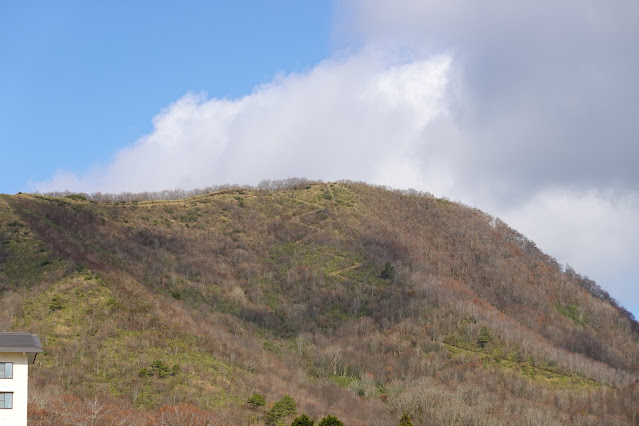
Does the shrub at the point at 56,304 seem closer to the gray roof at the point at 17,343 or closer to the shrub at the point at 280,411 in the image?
A: the shrub at the point at 280,411

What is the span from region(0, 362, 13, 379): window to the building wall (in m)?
0.17

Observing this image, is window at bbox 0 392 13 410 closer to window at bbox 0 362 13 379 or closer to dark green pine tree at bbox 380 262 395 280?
window at bbox 0 362 13 379

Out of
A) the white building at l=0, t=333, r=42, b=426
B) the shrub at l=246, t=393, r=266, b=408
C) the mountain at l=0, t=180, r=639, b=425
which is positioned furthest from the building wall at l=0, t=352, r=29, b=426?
the shrub at l=246, t=393, r=266, b=408

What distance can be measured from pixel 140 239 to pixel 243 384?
2364 inches

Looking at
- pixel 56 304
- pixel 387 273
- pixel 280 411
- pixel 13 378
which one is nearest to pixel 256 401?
pixel 280 411

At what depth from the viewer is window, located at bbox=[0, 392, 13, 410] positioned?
1989 inches

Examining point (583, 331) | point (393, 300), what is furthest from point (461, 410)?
point (583, 331)

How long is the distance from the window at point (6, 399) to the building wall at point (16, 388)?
0.66 ft

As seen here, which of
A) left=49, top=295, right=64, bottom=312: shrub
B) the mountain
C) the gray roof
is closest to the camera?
the gray roof

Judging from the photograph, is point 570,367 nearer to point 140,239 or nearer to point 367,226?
point 367,226

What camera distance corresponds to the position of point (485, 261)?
19675 cm

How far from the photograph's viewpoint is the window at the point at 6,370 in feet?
166

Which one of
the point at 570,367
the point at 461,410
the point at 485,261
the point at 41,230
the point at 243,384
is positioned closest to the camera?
the point at 243,384

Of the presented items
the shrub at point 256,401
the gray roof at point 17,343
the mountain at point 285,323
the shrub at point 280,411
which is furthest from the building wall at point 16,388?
the shrub at point 256,401
